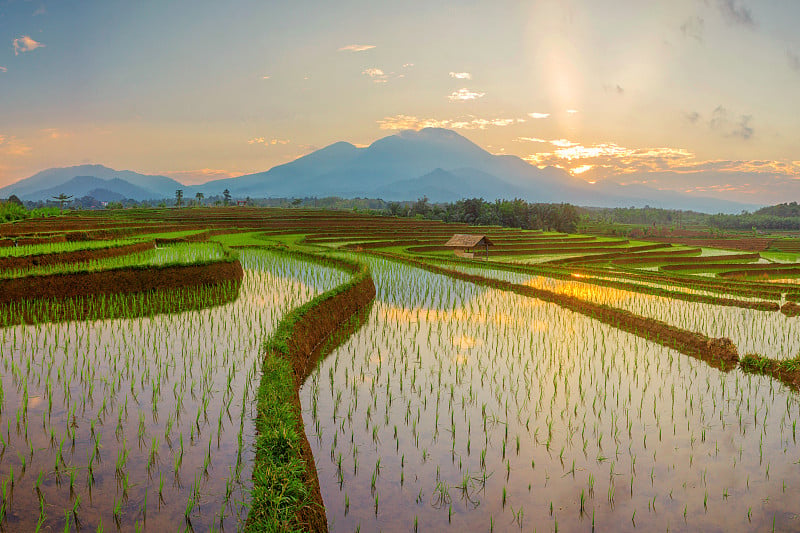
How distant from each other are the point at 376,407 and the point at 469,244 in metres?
19.0

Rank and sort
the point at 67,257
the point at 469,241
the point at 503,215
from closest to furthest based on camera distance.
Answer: the point at 67,257, the point at 469,241, the point at 503,215

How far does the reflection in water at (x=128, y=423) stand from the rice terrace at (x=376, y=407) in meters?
0.03

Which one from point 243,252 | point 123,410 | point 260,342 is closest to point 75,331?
point 260,342

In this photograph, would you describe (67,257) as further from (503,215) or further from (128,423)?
(503,215)

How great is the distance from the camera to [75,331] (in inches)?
343

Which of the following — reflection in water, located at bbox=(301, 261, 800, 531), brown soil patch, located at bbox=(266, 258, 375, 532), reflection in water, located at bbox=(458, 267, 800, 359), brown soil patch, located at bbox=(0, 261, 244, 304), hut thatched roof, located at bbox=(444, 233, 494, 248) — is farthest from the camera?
hut thatched roof, located at bbox=(444, 233, 494, 248)

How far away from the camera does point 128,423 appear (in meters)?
5.41

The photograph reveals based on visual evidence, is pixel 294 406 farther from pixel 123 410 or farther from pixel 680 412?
pixel 680 412

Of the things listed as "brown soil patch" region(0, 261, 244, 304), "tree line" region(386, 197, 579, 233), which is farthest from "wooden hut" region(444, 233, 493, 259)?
"tree line" region(386, 197, 579, 233)

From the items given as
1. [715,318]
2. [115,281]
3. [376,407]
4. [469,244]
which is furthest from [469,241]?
[376,407]

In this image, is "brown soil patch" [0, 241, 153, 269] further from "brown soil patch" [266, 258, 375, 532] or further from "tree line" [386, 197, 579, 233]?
"tree line" [386, 197, 579, 233]

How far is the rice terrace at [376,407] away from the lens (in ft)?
13.9

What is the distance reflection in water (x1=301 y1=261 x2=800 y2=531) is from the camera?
4371 millimetres

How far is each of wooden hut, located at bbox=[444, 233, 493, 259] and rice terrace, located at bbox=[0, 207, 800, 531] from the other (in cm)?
1109
